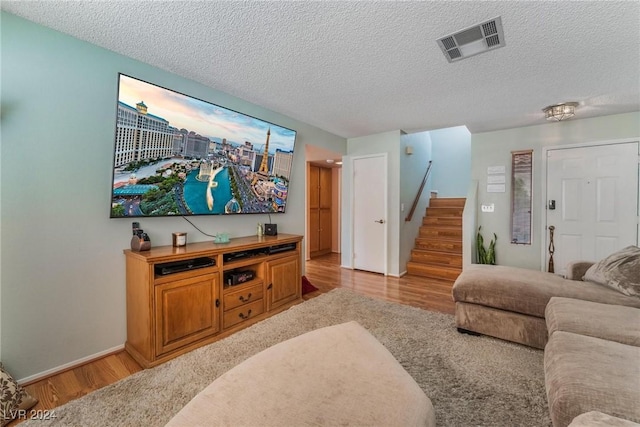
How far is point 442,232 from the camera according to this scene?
4.80 meters

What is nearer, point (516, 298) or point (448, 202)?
point (516, 298)

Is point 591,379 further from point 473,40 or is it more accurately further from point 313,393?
point 473,40

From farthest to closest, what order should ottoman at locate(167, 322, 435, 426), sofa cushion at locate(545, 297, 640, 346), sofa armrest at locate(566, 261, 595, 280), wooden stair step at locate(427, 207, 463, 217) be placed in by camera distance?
wooden stair step at locate(427, 207, 463, 217) < sofa armrest at locate(566, 261, 595, 280) < sofa cushion at locate(545, 297, 640, 346) < ottoman at locate(167, 322, 435, 426)

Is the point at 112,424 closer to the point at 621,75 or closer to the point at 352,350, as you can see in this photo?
the point at 352,350

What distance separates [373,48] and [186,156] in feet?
6.00

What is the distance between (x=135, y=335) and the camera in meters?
2.02

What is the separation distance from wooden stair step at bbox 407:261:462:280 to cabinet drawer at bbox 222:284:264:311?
9.16 feet

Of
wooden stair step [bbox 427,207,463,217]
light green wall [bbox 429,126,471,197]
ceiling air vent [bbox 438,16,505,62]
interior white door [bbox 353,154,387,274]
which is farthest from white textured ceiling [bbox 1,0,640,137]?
light green wall [bbox 429,126,471,197]

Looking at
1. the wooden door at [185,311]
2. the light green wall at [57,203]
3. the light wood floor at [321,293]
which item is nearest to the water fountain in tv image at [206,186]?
the light green wall at [57,203]

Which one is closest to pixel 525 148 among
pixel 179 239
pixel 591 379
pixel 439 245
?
pixel 439 245

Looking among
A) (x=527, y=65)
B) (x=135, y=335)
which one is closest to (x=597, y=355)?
(x=527, y=65)

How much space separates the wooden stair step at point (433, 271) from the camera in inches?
160

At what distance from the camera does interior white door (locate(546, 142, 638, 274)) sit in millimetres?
3199

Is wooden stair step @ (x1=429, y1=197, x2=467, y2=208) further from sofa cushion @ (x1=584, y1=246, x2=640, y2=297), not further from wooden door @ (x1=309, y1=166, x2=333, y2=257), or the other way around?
sofa cushion @ (x1=584, y1=246, x2=640, y2=297)
